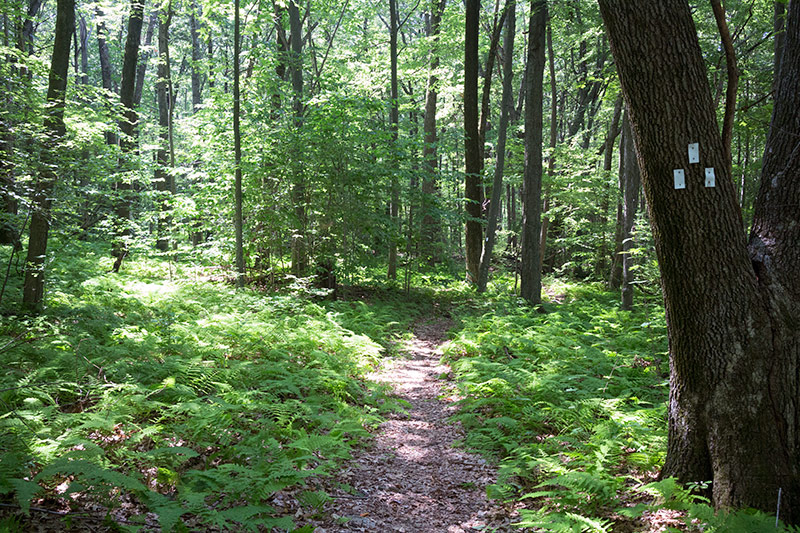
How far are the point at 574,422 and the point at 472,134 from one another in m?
11.0

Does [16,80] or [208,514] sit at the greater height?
[16,80]

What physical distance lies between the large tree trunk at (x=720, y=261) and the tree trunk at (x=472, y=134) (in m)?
10.9

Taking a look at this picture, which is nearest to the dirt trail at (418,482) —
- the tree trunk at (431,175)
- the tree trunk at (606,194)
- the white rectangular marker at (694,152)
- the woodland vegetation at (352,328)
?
the woodland vegetation at (352,328)

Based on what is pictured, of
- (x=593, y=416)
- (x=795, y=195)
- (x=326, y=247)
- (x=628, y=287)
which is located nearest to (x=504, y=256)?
(x=628, y=287)

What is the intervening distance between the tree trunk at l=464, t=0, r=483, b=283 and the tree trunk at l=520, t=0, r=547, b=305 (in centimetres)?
280

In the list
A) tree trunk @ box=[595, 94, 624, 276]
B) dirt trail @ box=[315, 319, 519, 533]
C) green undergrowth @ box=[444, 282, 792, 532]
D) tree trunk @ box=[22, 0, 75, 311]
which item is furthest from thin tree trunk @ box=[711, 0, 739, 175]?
tree trunk @ box=[595, 94, 624, 276]

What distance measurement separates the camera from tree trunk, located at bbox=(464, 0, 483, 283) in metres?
14.0

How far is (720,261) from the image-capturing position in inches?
121

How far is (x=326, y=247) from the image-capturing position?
1115 centimetres

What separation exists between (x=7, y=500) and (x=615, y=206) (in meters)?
18.2

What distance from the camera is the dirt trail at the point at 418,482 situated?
3.60 m

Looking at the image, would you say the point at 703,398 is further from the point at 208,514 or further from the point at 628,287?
the point at 628,287

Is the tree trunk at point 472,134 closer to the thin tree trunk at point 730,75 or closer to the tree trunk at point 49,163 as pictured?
the tree trunk at point 49,163

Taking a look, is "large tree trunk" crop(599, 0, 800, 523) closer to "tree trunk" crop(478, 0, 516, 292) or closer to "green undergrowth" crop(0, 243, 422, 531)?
"green undergrowth" crop(0, 243, 422, 531)
